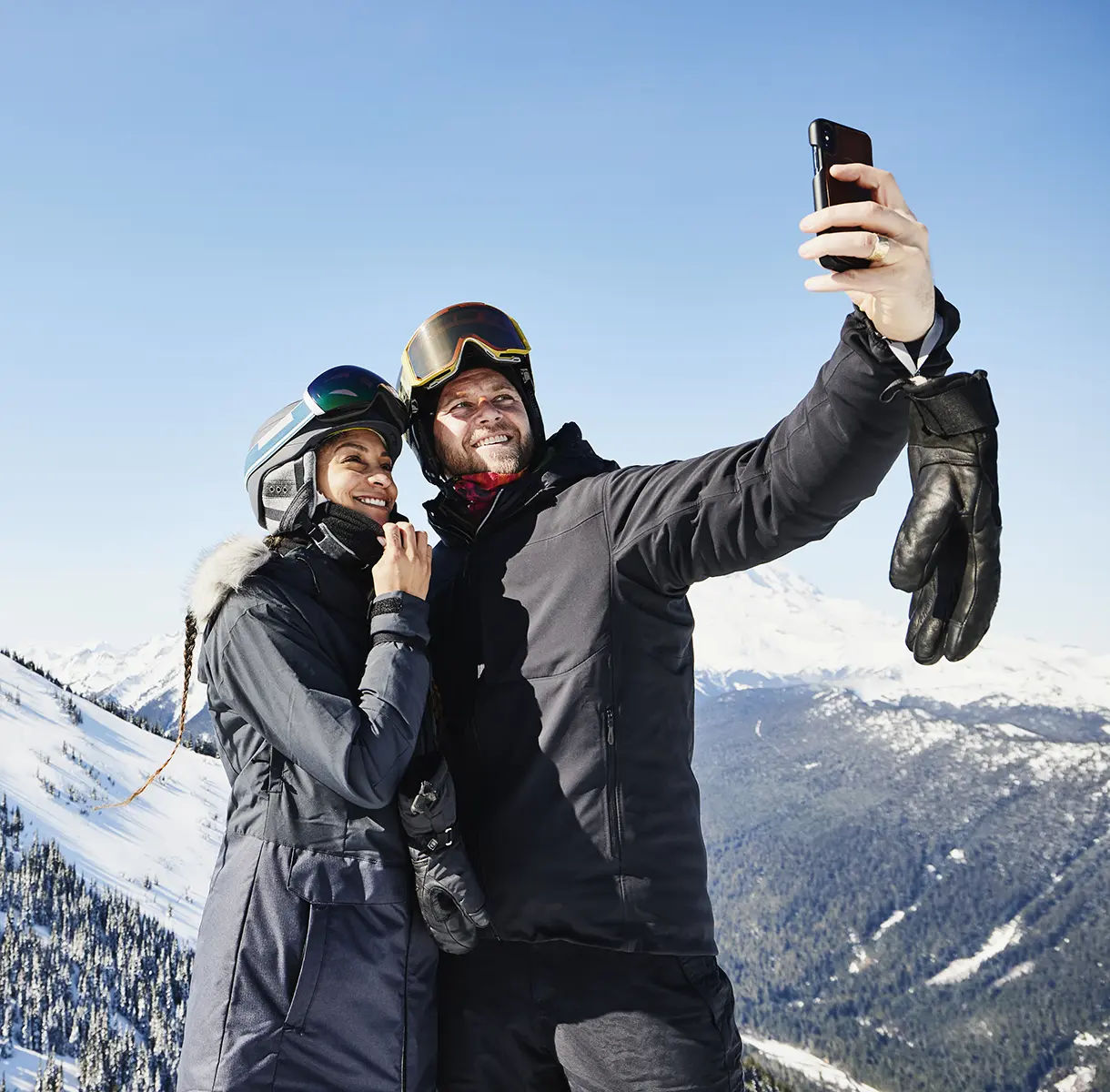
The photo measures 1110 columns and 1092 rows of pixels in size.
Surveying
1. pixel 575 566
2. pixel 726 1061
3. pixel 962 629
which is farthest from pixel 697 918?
pixel 962 629

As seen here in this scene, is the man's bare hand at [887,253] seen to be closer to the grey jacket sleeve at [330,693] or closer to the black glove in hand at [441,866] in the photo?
the grey jacket sleeve at [330,693]

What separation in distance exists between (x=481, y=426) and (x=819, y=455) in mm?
2523

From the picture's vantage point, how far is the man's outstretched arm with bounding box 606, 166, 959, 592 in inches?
115

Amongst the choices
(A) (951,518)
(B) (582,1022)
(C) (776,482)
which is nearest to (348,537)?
(C) (776,482)

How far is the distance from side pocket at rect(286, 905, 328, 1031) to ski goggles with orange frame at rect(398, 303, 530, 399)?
3.16 m

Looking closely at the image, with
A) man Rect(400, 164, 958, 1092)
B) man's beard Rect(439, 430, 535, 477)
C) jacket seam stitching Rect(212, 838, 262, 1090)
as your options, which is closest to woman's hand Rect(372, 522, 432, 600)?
man Rect(400, 164, 958, 1092)

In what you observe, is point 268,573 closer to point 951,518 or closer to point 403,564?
point 403,564

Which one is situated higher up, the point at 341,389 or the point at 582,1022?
the point at 341,389

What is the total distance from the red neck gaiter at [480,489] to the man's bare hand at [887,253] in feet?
8.91

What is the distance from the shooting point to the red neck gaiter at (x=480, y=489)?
5461 millimetres

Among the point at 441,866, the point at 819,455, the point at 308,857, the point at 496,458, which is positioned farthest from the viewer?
the point at 496,458

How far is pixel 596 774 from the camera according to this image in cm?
437

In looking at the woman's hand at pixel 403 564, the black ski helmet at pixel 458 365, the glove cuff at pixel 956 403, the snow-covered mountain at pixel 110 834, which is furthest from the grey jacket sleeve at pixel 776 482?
the snow-covered mountain at pixel 110 834

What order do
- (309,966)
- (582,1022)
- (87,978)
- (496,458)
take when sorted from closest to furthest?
1. (309,966)
2. (582,1022)
3. (496,458)
4. (87,978)
